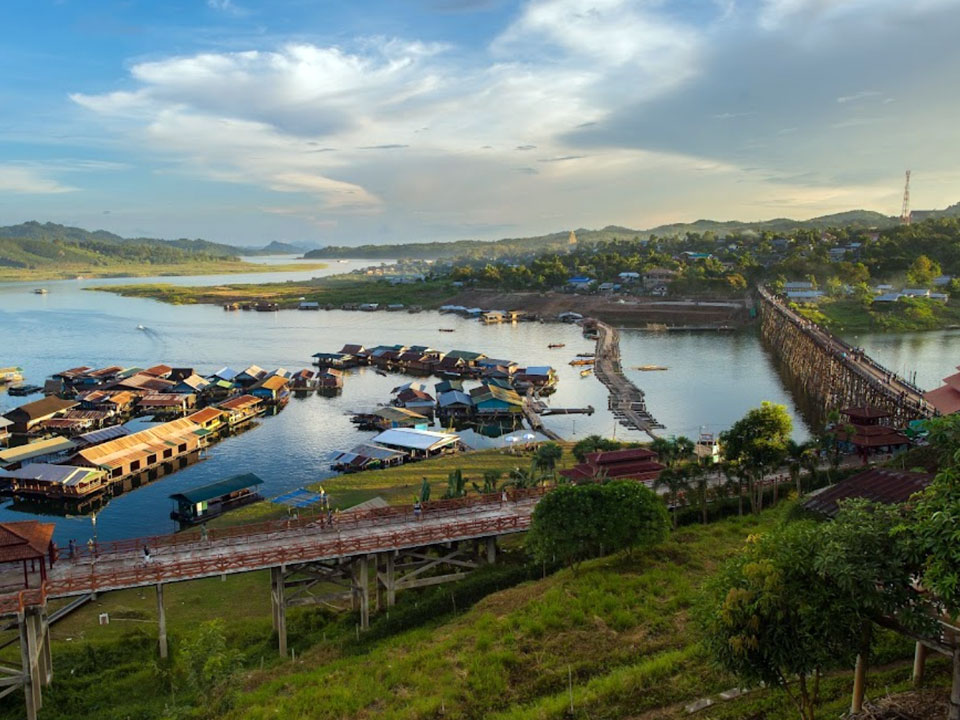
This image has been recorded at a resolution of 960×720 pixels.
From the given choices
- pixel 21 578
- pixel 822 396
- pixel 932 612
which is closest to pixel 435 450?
pixel 21 578

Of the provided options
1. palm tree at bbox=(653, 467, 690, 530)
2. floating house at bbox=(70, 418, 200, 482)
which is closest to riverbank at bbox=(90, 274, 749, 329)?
floating house at bbox=(70, 418, 200, 482)

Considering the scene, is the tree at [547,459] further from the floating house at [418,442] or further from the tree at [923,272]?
the tree at [923,272]

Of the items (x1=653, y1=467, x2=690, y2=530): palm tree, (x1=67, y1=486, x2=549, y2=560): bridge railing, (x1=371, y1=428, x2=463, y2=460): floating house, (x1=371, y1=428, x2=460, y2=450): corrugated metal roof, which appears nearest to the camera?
(x1=67, y1=486, x2=549, y2=560): bridge railing

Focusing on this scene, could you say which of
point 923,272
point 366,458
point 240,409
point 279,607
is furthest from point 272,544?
point 923,272

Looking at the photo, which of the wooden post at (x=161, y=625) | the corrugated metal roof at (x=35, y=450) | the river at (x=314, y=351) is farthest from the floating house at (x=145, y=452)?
the wooden post at (x=161, y=625)

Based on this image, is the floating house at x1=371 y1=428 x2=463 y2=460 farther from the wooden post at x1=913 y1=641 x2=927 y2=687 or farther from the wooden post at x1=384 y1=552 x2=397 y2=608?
the wooden post at x1=913 y1=641 x2=927 y2=687

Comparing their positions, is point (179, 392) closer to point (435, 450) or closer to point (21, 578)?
point (435, 450)
